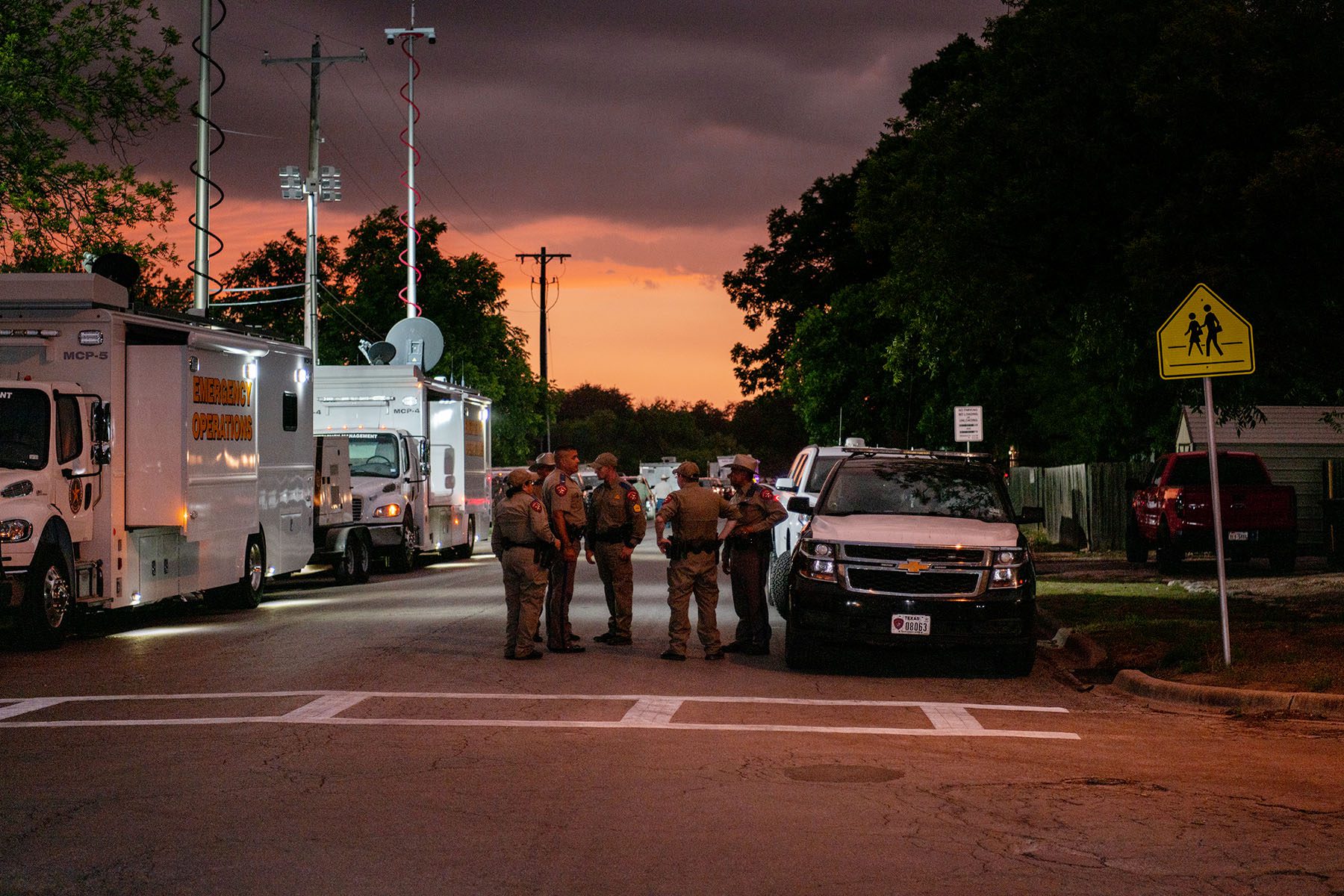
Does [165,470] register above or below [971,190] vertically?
below

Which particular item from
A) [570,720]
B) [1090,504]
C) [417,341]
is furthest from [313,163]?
[570,720]

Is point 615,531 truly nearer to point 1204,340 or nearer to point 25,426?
point 1204,340

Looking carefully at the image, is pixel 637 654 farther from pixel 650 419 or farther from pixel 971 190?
pixel 650 419

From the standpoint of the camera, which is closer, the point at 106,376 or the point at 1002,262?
the point at 106,376

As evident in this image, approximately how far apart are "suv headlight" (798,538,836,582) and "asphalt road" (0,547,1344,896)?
900mm

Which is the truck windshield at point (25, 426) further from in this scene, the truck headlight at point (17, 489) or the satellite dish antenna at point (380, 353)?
the satellite dish antenna at point (380, 353)

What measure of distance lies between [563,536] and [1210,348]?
6132mm

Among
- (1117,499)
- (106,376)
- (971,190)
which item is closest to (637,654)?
(106,376)

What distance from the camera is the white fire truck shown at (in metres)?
15.3

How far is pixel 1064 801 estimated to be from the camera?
7926 millimetres

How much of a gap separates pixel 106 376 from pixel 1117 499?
22.8 metres

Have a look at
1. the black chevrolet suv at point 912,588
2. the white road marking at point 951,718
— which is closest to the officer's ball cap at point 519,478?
the black chevrolet suv at point 912,588

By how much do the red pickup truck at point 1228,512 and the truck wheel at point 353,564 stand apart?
13086 millimetres

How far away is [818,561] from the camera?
13.0m
